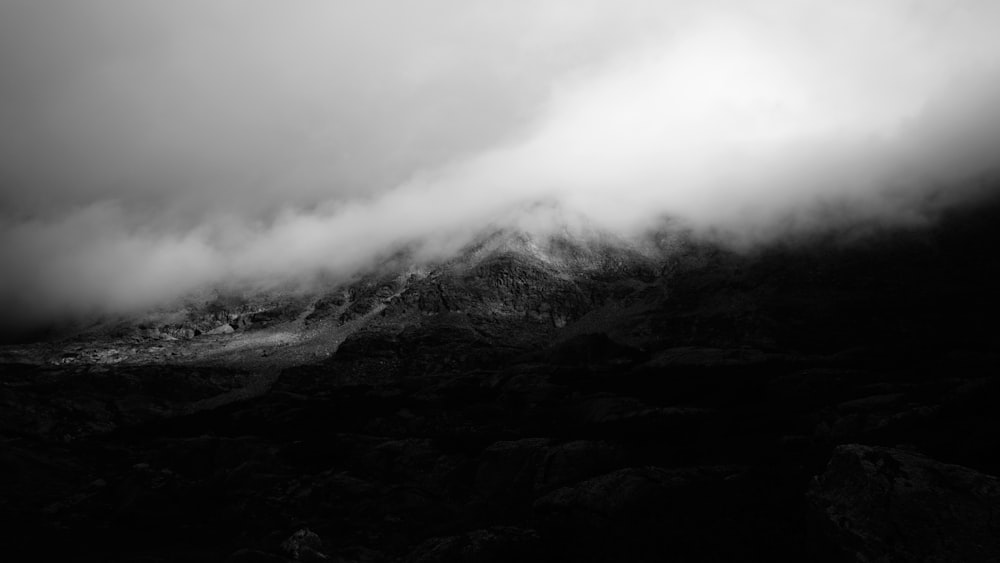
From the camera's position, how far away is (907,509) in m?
25.5

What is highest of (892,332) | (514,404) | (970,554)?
(970,554)

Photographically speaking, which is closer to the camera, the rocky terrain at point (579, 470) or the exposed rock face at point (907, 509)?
the exposed rock face at point (907, 509)

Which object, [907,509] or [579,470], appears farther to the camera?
[579,470]

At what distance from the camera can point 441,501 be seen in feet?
229

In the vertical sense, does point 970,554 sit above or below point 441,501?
above

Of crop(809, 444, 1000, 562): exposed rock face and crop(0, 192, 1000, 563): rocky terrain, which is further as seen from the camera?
crop(0, 192, 1000, 563): rocky terrain

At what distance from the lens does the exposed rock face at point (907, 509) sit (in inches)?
933

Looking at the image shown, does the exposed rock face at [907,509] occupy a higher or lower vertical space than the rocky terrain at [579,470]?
higher

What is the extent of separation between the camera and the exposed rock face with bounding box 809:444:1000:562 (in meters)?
23.7

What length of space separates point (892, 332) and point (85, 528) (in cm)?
20259

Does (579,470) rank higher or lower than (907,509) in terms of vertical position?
lower

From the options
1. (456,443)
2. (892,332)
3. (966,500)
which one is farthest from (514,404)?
(892,332)

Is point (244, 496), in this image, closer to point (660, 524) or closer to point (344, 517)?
point (344, 517)

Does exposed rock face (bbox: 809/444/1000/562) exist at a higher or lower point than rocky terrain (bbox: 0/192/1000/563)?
higher
